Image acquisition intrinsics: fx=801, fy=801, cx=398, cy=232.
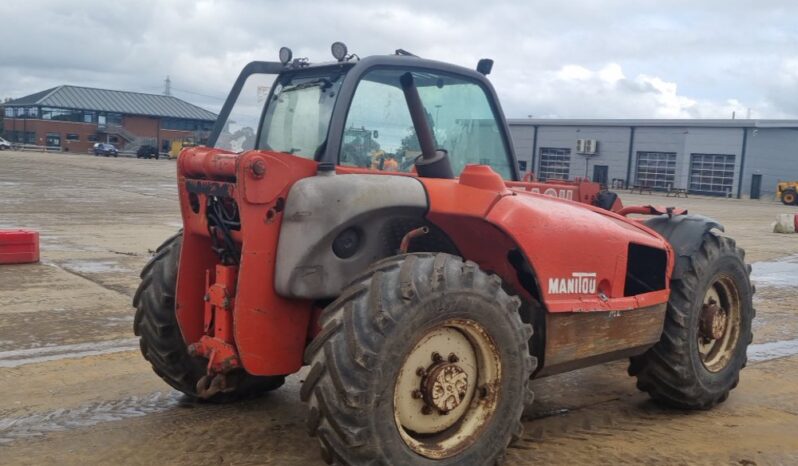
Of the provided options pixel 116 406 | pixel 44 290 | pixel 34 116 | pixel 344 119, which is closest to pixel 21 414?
pixel 116 406

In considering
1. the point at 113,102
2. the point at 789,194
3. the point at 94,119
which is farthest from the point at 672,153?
the point at 113,102

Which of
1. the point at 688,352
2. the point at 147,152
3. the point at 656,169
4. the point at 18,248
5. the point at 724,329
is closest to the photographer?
the point at 688,352

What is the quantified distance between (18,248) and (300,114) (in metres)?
7.77

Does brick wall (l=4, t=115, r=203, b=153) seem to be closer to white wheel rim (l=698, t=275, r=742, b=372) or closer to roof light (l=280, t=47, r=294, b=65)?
roof light (l=280, t=47, r=294, b=65)

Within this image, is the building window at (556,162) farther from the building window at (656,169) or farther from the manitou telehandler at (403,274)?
the manitou telehandler at (403,274)

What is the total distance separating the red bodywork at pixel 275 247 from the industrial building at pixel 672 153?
49.6 metres

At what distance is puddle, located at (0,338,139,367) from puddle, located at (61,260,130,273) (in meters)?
4.18

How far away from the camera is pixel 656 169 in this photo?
194ft

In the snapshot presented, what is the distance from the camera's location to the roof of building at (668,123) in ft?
182

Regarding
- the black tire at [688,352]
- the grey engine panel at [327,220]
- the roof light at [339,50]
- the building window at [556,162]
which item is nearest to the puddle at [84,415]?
the grey engine panel at [327,220]

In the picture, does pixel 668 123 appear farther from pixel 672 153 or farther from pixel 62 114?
pixel 62 114

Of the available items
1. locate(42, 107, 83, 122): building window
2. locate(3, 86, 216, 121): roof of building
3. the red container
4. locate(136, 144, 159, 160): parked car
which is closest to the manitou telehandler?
the red container

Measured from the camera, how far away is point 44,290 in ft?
30.0

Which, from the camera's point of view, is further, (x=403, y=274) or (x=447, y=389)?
(x=447, y=389)
